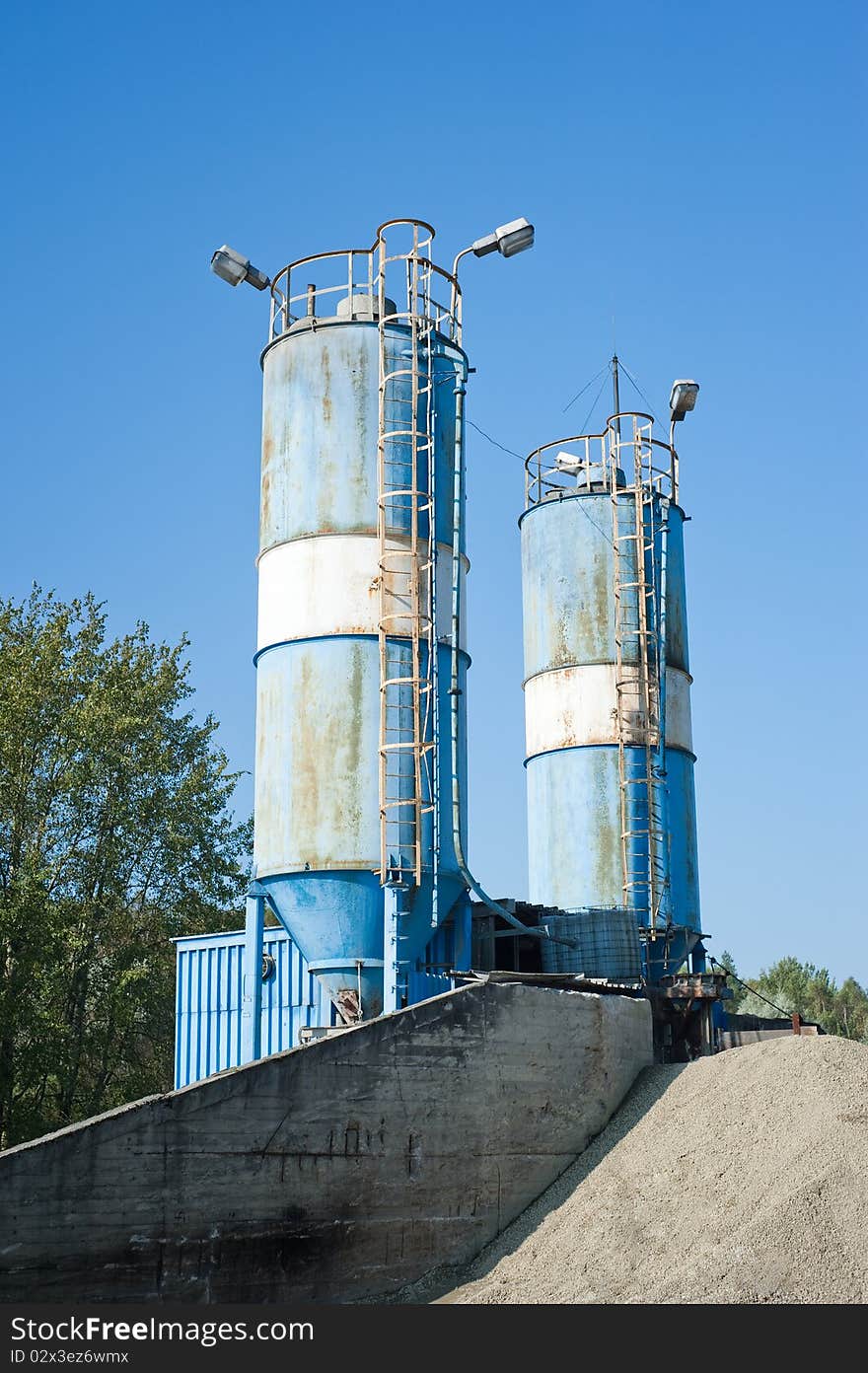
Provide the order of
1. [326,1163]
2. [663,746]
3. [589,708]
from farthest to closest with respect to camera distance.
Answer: [589,708], [663,746], [326,1163]

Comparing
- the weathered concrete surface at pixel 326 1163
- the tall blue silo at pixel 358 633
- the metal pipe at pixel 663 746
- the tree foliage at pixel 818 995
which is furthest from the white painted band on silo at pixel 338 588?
the tree foliage at pixel 818 995

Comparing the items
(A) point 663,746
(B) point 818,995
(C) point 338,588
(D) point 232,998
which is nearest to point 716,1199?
(D) point 232,998

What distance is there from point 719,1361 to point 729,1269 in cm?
225

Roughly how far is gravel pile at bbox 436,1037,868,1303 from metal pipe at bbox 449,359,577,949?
131 inches

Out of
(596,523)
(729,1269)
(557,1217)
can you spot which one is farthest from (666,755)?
(729,1269)

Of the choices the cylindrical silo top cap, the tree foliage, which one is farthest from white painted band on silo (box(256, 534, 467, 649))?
the tree foliage

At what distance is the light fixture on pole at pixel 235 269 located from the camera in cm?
2231

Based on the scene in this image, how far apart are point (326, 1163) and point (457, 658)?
26.1ft

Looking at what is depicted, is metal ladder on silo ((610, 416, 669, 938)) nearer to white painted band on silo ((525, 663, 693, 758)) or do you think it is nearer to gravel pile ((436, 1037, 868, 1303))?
white painted band on silo ((525, 663, 693, 758))

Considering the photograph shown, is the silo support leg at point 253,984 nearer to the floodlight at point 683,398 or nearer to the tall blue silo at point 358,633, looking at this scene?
the tall blue silo at point 358,633

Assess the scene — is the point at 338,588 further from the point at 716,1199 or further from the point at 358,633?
the point at 716,1199

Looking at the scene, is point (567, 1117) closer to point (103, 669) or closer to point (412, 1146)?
point (412, 1146)

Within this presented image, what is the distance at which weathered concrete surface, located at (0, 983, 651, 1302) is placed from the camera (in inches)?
529

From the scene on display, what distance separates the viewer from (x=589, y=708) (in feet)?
89.5
